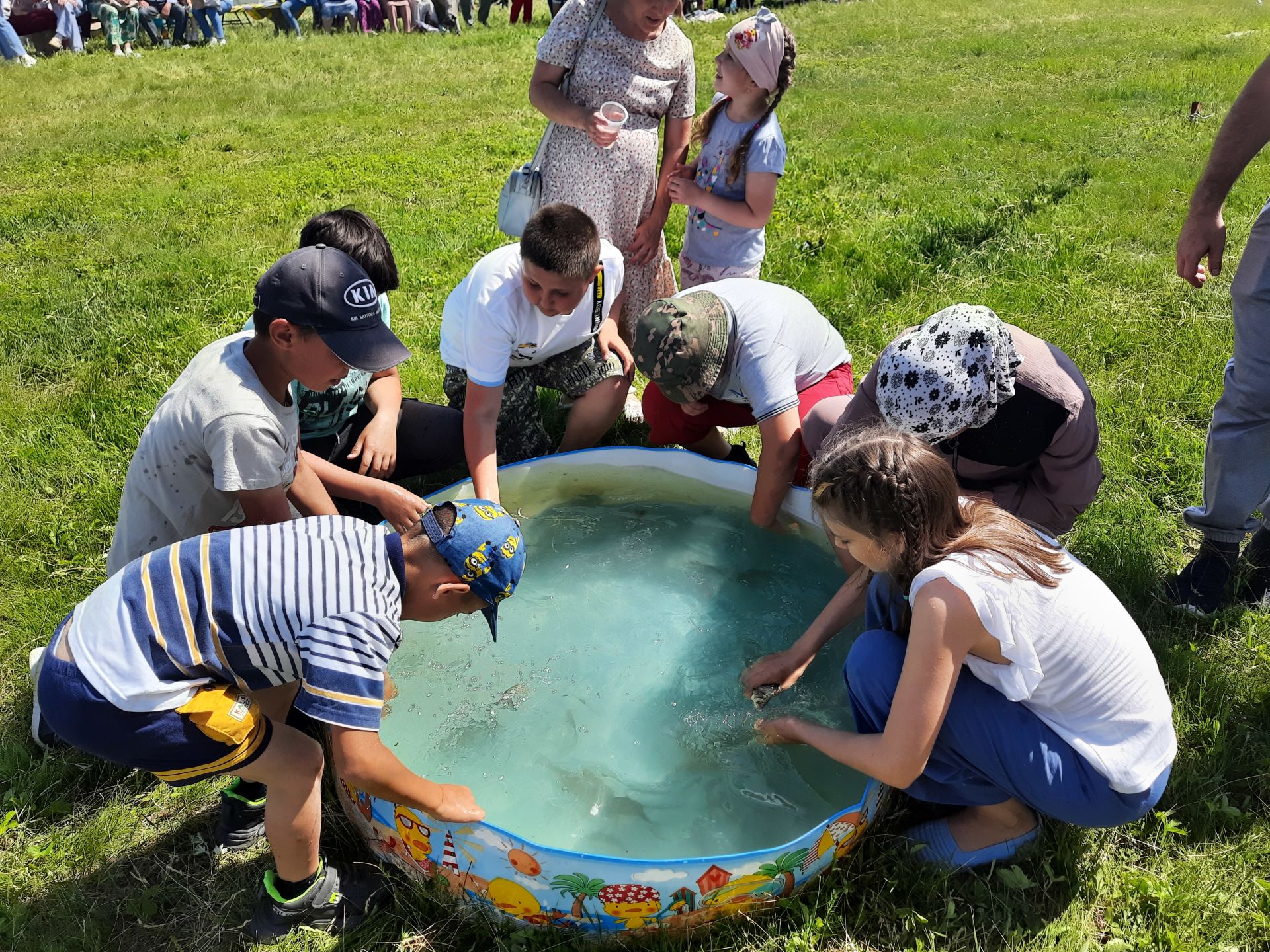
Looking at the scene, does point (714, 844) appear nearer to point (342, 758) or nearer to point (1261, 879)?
point (342, 758)

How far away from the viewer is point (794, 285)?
5387mm

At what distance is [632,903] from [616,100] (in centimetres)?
326

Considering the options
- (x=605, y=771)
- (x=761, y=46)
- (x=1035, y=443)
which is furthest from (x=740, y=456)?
(x=605, y=771)

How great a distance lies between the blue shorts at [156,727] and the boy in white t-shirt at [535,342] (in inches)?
53.9

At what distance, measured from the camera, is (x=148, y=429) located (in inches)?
103

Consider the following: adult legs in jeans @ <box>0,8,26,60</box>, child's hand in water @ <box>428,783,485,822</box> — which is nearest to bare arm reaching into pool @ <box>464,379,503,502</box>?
child's hand in water @ <box>428,783,485,822</box>

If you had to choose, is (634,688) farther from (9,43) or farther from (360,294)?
(9,43)

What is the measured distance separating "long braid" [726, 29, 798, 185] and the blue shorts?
2934mm

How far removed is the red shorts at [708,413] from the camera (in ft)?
11.9

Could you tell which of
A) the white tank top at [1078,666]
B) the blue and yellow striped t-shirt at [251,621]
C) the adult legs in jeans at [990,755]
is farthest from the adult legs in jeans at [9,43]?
the white tank top at [1078,666]

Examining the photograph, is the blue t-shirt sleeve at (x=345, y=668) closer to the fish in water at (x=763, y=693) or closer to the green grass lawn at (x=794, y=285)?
the green grass lawn at (x=794, y=285)

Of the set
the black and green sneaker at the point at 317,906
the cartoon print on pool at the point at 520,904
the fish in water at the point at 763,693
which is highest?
the fish in water at the point at 763,693

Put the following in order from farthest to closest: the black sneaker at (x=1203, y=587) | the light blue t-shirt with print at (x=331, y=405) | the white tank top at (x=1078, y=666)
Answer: the light blue t-shirt with print at (x=331, y=405), the black sneaker at (x=1203, y=587), the white tank top at (x=1078, y=666)

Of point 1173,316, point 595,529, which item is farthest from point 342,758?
point 1173,316
